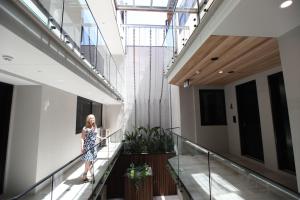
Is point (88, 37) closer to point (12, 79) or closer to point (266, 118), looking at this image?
point (12, 79)

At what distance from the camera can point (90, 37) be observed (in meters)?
4.54

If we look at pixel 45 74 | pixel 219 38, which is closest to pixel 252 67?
pixel 219 38

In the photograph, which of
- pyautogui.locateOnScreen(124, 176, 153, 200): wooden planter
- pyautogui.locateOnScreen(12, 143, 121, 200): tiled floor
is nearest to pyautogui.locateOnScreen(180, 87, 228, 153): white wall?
pyautogui.locateOnScreen(124, 176, 153, 200): wooden planter

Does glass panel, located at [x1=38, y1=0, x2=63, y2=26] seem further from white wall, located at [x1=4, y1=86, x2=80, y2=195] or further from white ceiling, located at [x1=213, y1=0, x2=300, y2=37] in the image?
white ceiling, located at [x1=213, y1=0, x2=300, y2=37]

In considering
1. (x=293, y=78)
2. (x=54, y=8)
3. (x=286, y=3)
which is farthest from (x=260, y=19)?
(x=54, y=8)

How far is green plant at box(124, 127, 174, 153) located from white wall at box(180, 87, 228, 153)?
4.75 feet

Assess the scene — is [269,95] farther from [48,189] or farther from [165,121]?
[165,121]

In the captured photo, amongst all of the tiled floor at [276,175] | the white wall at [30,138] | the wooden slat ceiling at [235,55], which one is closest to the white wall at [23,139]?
the white wall at [30,138]

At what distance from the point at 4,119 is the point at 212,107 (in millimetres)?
6155

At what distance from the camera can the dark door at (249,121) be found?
508cm

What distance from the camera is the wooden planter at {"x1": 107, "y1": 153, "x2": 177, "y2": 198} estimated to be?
285 inches

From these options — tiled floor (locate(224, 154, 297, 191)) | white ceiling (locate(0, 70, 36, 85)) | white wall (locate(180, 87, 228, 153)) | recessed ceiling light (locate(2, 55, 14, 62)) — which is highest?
white ceiling (locate(0, 70, 36, 85))

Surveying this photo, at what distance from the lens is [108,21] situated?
7016mm

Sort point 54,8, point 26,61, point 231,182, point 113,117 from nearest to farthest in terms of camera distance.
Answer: point 26,61 < point 54,8 < point 231,182 < point 113,117
